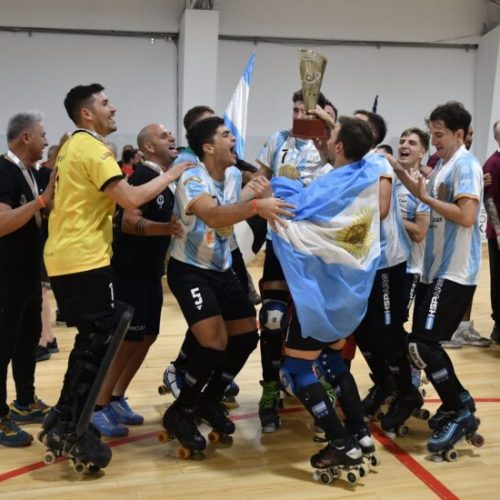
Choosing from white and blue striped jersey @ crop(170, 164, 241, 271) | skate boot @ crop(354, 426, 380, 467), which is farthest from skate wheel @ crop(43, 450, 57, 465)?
skate boot @ crop(354, 426, 380, 467)

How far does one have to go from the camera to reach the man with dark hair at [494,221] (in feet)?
20.5

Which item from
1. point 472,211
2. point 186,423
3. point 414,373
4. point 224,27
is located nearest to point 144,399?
point 186,423

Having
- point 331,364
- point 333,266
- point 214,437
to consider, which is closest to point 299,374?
point 331,364

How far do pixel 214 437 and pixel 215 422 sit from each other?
3.4 inches

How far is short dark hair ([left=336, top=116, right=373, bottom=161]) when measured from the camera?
345 cm

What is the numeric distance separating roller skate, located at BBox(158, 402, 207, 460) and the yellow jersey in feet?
3.12

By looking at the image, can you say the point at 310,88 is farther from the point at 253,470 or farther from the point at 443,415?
the point at 253,470

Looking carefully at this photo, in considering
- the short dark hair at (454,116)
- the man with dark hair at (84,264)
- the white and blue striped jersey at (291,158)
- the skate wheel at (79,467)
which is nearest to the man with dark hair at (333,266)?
the short dark hair at (454,116)

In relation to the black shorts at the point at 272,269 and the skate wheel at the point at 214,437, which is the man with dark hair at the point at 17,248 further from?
the black shorts at the point at 272,269

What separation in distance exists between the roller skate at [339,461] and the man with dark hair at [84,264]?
3.63 ft

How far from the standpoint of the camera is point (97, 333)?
350 centimetres

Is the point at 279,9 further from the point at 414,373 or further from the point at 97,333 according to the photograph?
the point at 97,333

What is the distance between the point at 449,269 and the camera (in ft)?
12.5

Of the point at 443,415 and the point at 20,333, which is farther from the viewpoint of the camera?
the point at 20,333
